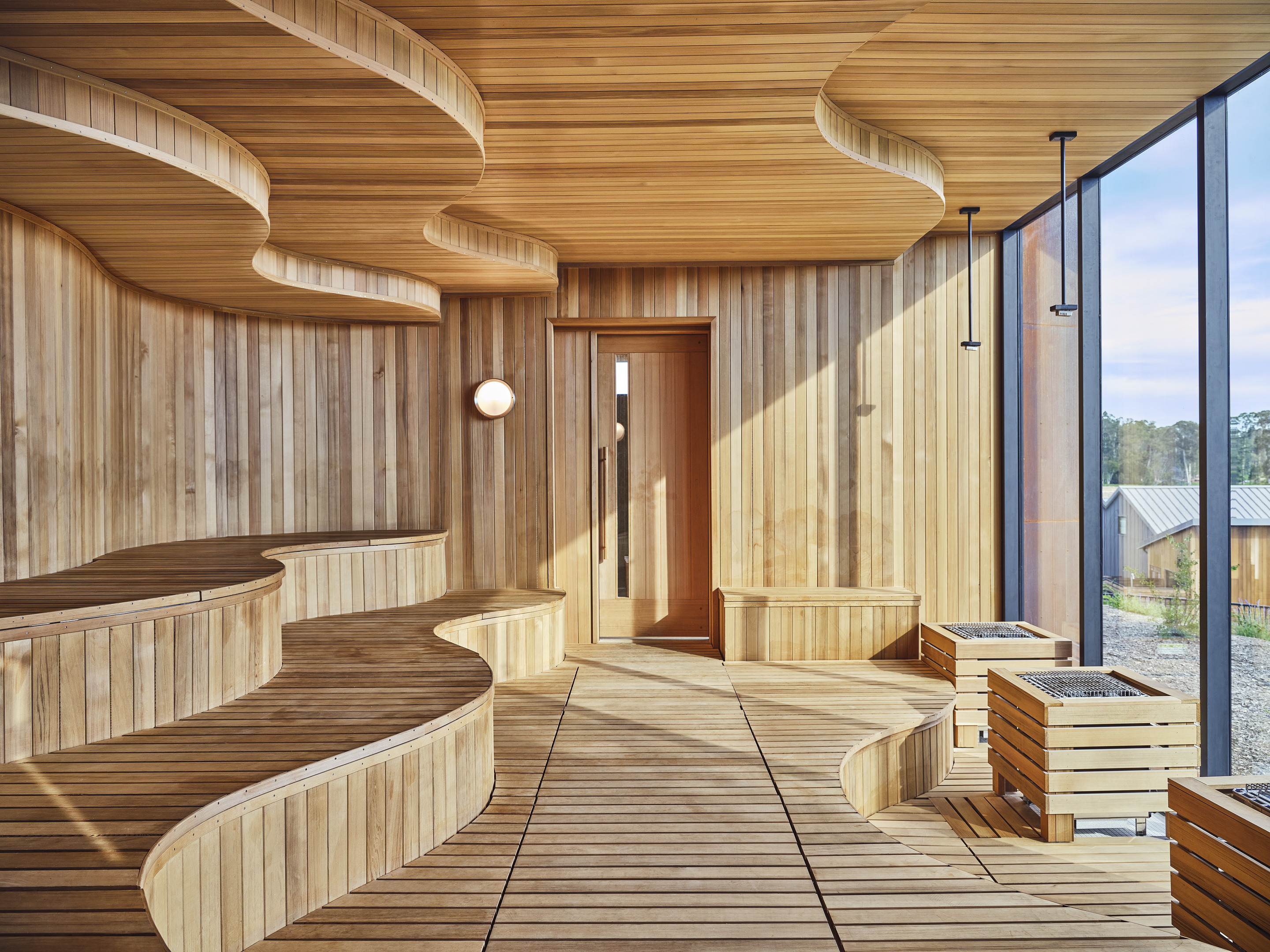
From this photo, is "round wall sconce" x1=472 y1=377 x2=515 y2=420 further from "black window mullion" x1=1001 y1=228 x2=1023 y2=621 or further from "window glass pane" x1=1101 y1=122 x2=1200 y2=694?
"window glass pane" x1=1101 y1=122 x2=1200 y2=694

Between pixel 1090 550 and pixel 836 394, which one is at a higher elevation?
pixel 836 394

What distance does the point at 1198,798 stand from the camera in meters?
2.49

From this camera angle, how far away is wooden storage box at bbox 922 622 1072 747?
4.59 meters

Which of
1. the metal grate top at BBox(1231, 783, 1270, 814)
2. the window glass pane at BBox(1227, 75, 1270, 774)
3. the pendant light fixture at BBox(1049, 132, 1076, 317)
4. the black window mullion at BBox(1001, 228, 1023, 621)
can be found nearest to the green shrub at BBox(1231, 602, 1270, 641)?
the window glass pane at BBox(1227, 75, 1270, 774)

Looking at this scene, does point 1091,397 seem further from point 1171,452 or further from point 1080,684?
point 1080,684

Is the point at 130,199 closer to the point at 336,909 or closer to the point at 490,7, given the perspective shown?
the point at 490,7

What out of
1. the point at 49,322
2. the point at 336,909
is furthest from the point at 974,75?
the point at 49,322

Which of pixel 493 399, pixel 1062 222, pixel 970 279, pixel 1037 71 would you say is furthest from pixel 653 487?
pixel 1037 71

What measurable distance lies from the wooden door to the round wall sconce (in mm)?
700

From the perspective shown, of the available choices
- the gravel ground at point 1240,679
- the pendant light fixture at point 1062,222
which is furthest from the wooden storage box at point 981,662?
the pendant light fixture at point 1062,222

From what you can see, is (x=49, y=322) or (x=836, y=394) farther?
(x=836, y=394)

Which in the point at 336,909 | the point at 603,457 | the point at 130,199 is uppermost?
the point at 130,199

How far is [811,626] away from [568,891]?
323 centimetres

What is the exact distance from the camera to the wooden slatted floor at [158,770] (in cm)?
177
